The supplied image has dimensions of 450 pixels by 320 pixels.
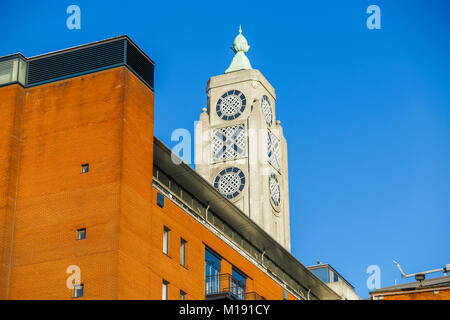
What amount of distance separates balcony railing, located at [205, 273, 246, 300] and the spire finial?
1699 inches

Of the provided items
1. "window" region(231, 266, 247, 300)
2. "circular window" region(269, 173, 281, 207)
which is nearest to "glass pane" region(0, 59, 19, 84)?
"window" region(231, 266, 247, 300)

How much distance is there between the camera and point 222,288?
168ft

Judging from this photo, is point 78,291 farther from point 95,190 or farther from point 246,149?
point 246,149

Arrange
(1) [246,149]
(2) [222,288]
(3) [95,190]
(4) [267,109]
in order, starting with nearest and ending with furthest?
(3) [95,190]
(2) [222,288]
(1) [246,149]
(4) [267,109]

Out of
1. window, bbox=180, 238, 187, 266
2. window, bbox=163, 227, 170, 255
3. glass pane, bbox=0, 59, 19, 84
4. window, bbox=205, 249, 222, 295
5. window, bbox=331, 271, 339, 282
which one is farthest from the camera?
window, bbox=331, 271, 339, 282

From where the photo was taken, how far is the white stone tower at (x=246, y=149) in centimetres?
8612

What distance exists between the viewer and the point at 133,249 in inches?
1690

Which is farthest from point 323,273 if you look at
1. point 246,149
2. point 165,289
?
point 165,289

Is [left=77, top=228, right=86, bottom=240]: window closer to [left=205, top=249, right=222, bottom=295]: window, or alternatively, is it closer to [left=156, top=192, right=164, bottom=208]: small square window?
[left=156, top=192, right=164, bottom=208]: small square window

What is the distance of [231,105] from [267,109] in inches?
150

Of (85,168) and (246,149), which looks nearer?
(85,168)

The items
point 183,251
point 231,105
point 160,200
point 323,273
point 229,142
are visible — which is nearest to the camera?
point 160,200

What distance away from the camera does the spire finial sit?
9394 cm
